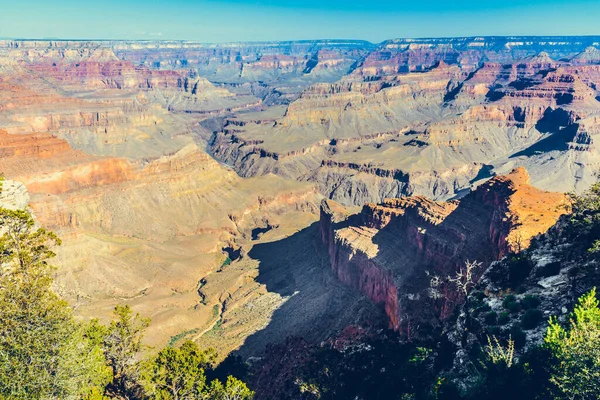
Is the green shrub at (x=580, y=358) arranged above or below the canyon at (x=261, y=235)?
above

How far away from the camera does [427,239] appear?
63594 millimetres

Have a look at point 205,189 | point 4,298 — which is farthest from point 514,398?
point 205,189

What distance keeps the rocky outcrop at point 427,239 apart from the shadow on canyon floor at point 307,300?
2.32 meters

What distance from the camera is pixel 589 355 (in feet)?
78.5

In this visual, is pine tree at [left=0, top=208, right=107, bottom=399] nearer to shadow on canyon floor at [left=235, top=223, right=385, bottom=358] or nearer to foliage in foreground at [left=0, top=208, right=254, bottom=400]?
foliage in foreground at [left=0, top=208, right=254, bottom=400]

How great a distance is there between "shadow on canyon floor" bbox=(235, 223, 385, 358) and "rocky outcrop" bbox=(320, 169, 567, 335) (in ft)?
7.60

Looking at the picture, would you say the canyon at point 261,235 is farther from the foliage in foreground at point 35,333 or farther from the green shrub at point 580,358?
the green shrub at point 580,358

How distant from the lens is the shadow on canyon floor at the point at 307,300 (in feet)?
212

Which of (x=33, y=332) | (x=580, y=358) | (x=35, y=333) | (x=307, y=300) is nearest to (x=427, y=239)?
(x=307, y=300)

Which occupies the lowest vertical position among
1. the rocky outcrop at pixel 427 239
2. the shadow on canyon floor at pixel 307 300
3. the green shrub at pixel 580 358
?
the shadow on canyon floor at pixel 307 300

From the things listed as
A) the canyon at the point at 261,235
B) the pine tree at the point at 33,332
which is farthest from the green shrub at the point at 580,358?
the pine tree at the point at 33,332

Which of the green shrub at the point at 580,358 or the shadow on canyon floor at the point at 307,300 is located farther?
the shadow on canyon floor at the point at 307,300

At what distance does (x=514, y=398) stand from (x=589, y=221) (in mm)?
17303

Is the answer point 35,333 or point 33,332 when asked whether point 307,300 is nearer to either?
point 35,333
